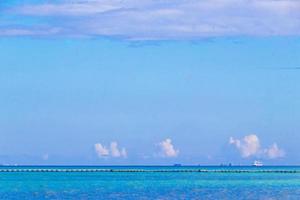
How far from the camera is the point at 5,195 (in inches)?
2692

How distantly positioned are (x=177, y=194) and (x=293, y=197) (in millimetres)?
10686

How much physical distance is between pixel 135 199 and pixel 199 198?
5339 mm

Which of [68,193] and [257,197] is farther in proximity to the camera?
[68,193]

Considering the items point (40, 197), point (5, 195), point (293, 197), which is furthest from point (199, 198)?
point (5, 195)

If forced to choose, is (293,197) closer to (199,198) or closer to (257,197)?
(257,197)

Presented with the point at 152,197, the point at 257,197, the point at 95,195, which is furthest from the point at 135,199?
the point at 257,197

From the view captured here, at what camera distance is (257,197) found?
6419cm

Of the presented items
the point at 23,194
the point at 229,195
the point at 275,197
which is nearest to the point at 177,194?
the point at 229,195

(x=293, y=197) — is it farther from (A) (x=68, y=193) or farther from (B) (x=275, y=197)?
(A) (x=68, y=193)

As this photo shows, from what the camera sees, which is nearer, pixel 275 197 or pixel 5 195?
pixel 275 197

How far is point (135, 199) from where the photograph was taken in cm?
6303

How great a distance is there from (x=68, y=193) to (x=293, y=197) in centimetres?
2091

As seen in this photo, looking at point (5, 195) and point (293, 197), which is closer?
point (293, 197)

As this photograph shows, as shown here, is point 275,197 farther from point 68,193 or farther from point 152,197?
point 68,193
